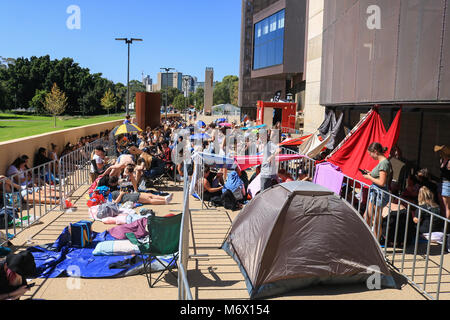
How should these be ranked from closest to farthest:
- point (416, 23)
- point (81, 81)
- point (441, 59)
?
1. point (441, 59)
2. point (416, 23)
3. point (81, 81)

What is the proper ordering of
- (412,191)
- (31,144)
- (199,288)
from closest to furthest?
(199,288) → (412,191) → (31,144)

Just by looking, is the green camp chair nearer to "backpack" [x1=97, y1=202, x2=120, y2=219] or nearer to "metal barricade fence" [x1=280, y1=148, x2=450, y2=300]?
"metal barricade fence" [x1=280, y1=148, x2=450, y2=300]

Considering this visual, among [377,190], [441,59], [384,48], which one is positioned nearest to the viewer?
[377,190]

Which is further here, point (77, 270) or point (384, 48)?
point (384, 48)

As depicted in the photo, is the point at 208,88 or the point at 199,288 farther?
the point at 208,88

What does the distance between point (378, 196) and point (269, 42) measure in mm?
41190

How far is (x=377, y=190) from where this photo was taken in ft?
22.5

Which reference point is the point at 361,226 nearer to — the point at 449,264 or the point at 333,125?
the point at 449,264

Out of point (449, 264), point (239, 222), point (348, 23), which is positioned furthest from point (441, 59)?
point (348, 23)

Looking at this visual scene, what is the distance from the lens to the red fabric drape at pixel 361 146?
8.55 metres

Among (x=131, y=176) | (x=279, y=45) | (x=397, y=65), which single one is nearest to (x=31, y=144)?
(x=131, y=176)

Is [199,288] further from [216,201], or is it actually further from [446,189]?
[446,189]

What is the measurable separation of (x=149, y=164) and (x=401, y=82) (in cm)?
792

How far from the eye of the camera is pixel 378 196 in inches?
270
